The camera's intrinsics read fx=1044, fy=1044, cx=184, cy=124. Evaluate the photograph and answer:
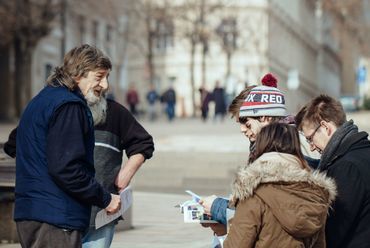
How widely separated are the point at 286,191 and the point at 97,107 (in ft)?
5.17

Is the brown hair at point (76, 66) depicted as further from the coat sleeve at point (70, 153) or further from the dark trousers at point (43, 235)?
the dark trousers at point (43, 235)

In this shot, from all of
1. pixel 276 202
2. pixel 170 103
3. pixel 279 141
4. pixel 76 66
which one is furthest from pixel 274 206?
pixel 170 103

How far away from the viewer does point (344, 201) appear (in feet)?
17.6

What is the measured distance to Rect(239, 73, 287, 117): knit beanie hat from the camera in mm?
5949

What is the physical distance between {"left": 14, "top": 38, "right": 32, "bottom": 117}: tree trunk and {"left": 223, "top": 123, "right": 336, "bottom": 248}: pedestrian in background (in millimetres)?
38825

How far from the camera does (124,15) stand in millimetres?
61406

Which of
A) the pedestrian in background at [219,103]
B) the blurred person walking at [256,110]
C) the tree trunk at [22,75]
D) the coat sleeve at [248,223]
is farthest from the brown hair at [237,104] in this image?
the pedestrian in background at [219,103]

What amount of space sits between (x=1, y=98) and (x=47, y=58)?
483 cm

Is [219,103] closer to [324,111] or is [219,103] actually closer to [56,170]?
[324,111]

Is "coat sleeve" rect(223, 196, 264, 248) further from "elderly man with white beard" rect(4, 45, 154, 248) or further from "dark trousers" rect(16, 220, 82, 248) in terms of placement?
"elderly man with white beard" rect(4, 45, 154, 248)

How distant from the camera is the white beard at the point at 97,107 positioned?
228 inches

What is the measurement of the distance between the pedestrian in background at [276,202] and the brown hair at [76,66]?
3.65 feet

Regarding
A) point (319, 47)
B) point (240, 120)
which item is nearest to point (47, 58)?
point (240, 120)

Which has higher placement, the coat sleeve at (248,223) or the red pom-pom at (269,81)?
the red pom-pom at (269,81)
